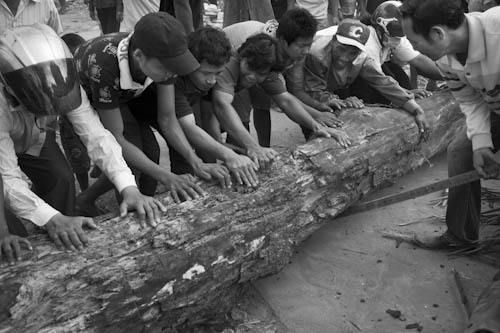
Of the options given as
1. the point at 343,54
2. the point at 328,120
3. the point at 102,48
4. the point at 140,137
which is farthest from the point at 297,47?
the point at 102,48

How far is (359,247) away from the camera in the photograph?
351cm

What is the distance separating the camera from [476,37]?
2.48 meters

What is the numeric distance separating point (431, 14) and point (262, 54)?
1.10 m

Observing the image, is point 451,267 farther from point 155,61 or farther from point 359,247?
point 155,61

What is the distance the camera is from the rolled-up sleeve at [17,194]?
2.27 metres

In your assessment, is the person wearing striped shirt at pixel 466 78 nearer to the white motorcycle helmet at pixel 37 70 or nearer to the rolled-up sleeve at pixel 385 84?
the rolled-up sleeve at pixel 385 84

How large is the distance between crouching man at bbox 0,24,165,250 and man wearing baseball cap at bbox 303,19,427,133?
185 centimetres

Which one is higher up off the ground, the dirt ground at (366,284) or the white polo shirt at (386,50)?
the white polo shirt at (386,50)

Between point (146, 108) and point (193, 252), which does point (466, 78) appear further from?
point (146, 108)

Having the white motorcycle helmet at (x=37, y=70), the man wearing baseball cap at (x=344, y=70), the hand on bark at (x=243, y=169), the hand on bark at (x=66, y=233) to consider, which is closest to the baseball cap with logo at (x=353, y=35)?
the man wearing baseball cap at (x=344, y=70)

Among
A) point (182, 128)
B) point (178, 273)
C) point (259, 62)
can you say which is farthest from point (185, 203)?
point (259, 62)

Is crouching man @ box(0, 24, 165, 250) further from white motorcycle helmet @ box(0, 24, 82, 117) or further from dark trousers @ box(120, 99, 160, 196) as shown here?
dark trousers @ box(120, 99, 160, 196)

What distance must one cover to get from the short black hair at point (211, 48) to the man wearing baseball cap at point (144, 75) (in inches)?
8.1

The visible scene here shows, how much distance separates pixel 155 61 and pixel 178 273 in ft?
3.56
